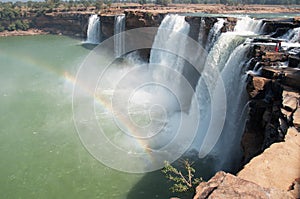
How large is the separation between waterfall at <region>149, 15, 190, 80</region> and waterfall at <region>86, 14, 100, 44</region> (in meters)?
13.4

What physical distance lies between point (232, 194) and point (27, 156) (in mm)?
9684

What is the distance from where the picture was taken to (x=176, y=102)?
52.8 ft

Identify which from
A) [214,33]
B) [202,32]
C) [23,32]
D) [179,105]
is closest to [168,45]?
[202,32]

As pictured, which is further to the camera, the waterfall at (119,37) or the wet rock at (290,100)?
the waterfall at (119,37)

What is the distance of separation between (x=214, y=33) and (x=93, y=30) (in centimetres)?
2126

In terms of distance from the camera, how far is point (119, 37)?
27.1m

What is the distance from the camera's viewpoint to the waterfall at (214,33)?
48.6 feet

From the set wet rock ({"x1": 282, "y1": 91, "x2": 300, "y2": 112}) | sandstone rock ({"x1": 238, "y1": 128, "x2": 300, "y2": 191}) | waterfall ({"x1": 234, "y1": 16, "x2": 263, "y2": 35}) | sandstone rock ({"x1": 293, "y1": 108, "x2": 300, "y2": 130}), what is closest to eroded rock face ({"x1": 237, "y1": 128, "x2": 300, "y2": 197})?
sandstone rock ({"x1": 238, "y1": 128, "x2": 300, "y2": 191})

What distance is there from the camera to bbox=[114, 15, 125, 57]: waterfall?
26456 millimetres

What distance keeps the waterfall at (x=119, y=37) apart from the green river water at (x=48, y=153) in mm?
6363

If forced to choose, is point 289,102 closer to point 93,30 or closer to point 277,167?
point 277,167

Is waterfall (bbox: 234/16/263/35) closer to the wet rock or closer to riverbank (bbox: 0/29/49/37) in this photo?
the wet rock

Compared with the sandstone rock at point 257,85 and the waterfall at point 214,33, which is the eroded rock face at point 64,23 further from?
the sandstone rock at point 257,85

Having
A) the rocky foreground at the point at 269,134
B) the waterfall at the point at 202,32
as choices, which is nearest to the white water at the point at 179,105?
the waterfall at the point at 202,32
